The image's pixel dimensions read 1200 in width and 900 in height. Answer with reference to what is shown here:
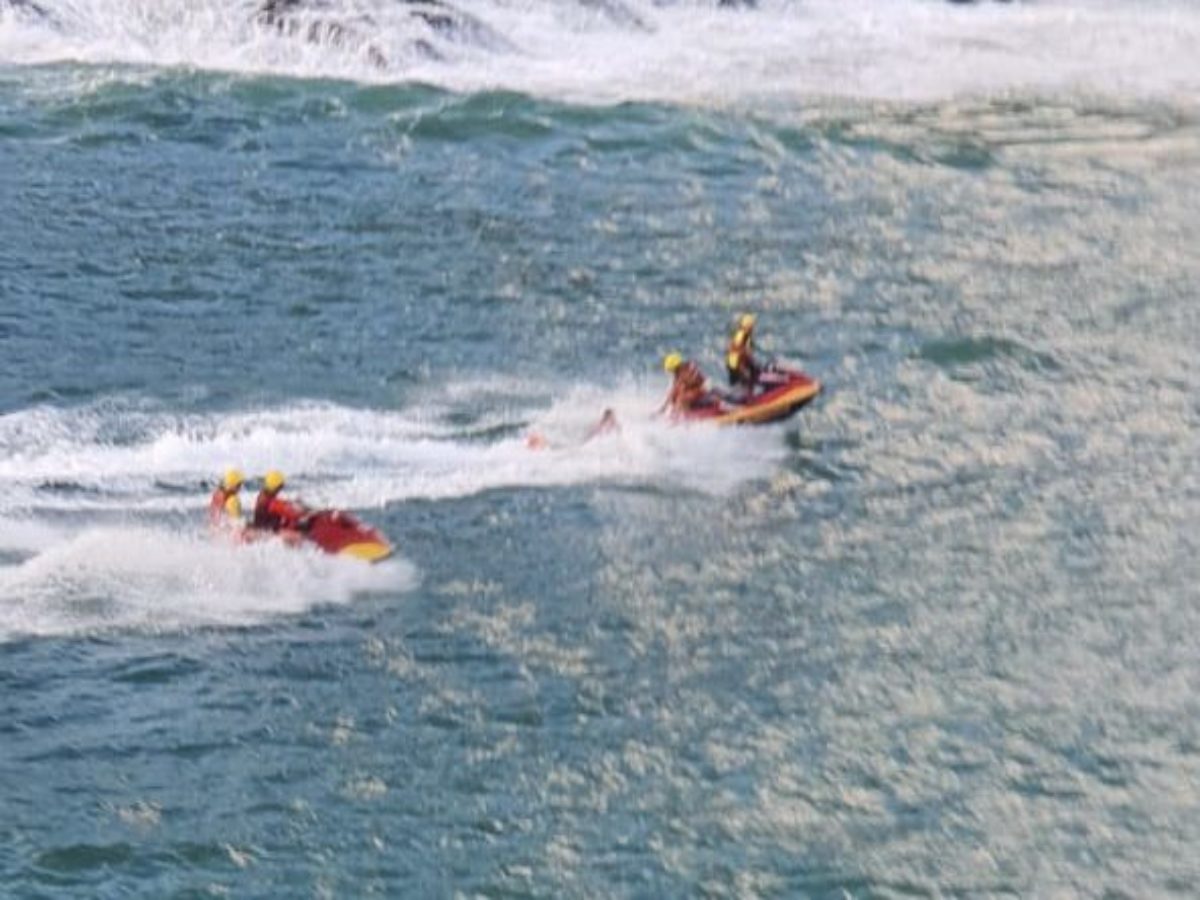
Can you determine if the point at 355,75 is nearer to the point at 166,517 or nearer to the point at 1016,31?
the point at 1016,31

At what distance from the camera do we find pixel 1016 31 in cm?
5800

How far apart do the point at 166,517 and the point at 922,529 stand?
8649mm

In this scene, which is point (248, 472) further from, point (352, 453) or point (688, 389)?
point (688, 389)

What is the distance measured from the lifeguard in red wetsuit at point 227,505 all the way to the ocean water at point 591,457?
1.82 ft

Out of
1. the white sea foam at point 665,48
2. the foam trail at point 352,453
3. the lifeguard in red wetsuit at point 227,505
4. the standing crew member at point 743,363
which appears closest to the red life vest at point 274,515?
the lifeguard in red wetsuit at point 227,505

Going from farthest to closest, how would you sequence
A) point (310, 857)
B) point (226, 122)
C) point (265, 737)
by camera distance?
point (226, 122) < point (265, 737) < point (310, 857)

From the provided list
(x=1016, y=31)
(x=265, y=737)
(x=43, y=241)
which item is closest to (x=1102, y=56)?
(x=1016, y=31)

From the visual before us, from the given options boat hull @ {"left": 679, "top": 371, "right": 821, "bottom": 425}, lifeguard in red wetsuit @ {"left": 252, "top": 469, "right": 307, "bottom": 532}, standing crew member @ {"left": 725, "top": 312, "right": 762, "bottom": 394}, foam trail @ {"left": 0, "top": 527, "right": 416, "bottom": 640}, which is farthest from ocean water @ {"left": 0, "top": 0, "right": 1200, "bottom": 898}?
standing crew member @ {"left": 725, "top": 312, "right": 762, "bottom": 394}

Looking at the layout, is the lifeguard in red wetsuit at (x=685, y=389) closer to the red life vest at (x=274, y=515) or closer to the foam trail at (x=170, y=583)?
the foam trail at (x=170, y=583)

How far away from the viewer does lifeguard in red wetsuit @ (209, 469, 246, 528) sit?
1267 inches

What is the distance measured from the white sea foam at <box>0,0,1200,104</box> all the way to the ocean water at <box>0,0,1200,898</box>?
154 mm

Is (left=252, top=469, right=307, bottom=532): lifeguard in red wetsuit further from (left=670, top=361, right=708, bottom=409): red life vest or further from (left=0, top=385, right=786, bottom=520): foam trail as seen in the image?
(left=670, top=361, right=708, bottom=409): red life vest

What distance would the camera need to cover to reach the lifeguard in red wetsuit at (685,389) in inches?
1431

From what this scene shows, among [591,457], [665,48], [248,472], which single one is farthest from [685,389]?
[665,48]
